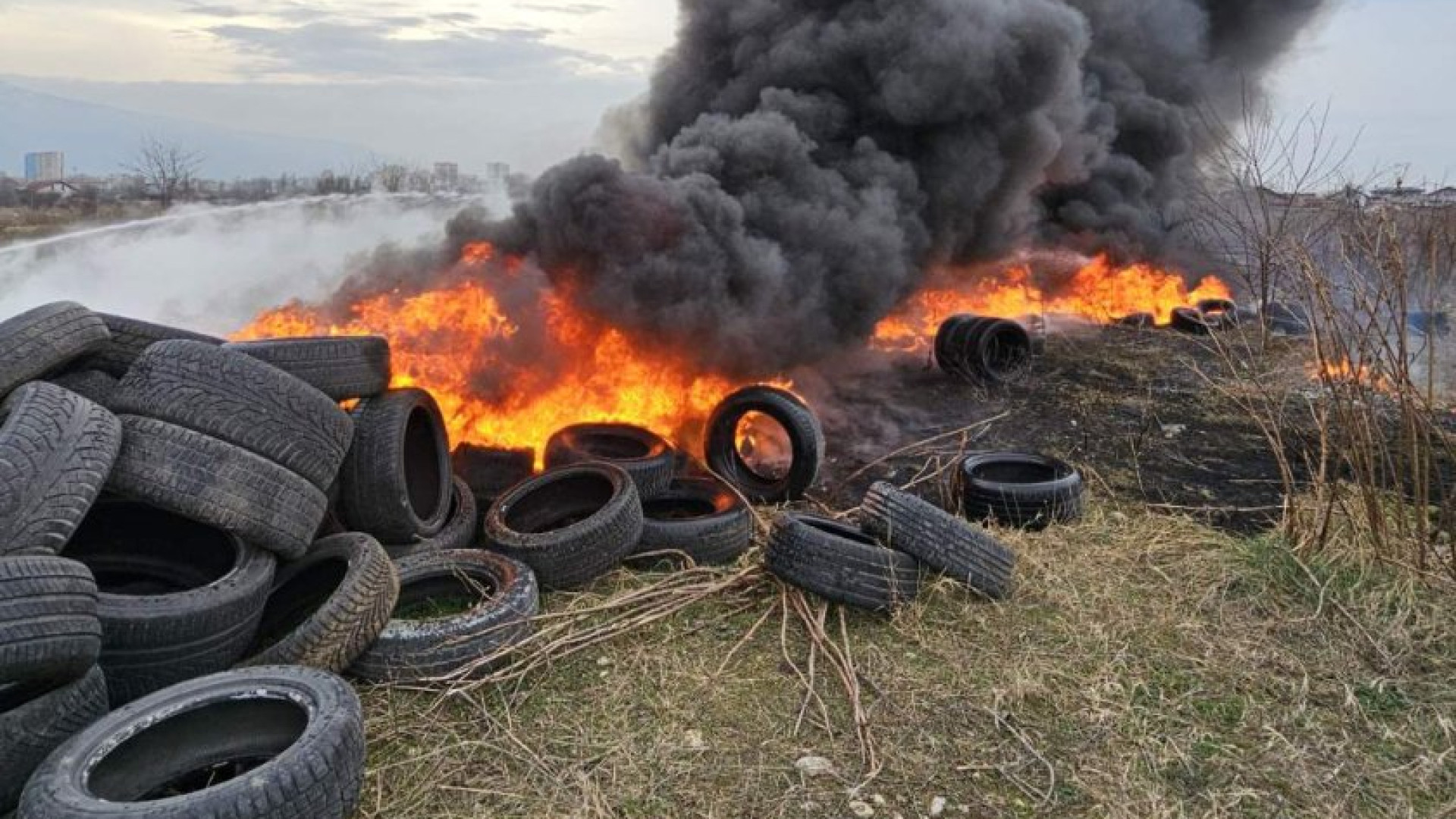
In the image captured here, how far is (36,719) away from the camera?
11.5 ft

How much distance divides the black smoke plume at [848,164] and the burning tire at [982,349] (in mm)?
1097

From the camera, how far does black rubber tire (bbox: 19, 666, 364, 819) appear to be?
310 cm

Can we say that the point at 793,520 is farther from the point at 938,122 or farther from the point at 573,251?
the point at 938,122

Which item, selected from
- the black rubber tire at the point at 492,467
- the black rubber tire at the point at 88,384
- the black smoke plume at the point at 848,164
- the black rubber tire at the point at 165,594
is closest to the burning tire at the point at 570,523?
the black rubber tire at the point at 492,467

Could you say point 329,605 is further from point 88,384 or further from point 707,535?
point 707,535

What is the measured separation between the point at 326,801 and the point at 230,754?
708mm

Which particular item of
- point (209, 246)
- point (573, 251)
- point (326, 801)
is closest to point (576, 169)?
point (573, 251)

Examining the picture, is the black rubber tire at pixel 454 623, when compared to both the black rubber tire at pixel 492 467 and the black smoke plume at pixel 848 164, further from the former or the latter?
the black smoke plume at pixel 848 164

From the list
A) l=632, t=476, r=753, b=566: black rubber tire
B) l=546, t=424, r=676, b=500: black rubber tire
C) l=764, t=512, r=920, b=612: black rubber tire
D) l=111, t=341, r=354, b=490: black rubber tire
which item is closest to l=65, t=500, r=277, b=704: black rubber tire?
l=111, t=341, r=354, b=490: black rubber tire

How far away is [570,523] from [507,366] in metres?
2.65

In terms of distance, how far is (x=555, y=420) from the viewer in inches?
362

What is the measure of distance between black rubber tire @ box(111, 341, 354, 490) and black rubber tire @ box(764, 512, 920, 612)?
2.79 meters

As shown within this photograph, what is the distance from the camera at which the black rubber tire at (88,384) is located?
207 inches

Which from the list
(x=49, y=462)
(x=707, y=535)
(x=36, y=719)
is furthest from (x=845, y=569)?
(x=49, y=462)
